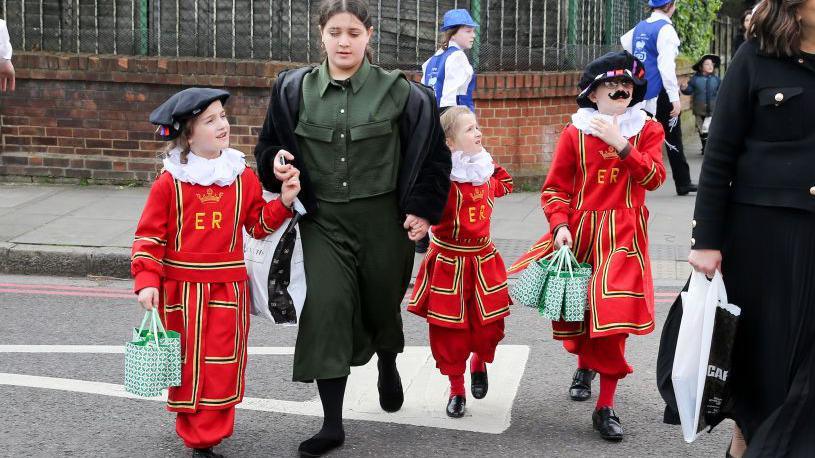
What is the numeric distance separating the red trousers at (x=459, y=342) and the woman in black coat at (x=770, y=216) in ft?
4.63

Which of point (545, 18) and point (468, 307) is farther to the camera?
point (545, 18)

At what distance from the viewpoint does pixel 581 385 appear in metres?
5.87

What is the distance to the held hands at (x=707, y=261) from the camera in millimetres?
4324

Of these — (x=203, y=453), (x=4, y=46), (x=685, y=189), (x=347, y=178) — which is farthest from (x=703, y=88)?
(x=203, y=453)

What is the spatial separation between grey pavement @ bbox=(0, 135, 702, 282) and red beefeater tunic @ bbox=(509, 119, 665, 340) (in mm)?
3217

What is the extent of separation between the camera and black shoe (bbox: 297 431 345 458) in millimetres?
5102

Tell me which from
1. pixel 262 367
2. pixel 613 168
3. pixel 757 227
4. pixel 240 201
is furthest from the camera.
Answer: pixel 262 367

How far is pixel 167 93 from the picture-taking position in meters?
11.4

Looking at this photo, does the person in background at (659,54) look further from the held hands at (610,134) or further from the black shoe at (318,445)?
the black shoe at (318,445)

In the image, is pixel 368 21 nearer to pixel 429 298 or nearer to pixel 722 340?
pixel 429 298

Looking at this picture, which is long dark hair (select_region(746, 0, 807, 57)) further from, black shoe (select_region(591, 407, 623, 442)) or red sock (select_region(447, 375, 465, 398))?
red sock (select_region(447, 375, 465, 398))

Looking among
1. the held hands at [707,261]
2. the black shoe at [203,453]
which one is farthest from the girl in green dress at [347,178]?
the held hands at [707,261]

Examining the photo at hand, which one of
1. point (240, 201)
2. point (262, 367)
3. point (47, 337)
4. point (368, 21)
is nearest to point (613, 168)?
point (368, 21)

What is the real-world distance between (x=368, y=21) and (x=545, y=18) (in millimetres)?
6995
